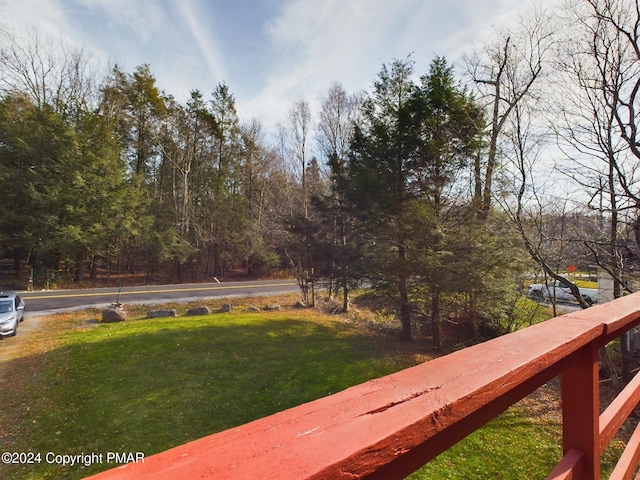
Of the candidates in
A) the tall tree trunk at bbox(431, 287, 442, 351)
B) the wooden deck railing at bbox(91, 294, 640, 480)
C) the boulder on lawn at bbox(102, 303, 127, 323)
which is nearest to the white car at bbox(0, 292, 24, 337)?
the boulder on lawn at bbox(102, 303, 127, 323)

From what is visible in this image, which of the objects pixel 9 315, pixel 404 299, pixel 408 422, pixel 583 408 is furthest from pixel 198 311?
pixel 408 422

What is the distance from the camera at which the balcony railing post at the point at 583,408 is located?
2.89 feet

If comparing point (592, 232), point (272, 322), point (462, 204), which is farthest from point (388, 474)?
point (272, 322)

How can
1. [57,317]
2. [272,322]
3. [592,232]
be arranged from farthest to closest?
[272,322] → [57,317] → [592,232]

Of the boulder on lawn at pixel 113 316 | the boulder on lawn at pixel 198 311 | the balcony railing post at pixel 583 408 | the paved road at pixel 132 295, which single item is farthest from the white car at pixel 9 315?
the balcony railing post at pixel 583 408

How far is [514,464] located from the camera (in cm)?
405

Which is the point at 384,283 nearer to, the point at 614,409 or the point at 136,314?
the point at 614,409

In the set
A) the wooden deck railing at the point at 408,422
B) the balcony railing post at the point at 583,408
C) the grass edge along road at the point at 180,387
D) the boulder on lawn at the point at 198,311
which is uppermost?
the wooden deck railing at the point at 408,422

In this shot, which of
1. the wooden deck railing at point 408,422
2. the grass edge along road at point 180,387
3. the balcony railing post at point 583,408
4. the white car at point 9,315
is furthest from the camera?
A: the white car at point 9,315

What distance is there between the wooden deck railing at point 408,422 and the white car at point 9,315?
1109cm

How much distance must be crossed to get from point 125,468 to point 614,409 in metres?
1.54

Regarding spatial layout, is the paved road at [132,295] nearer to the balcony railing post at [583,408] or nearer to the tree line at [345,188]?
the tree line at [345,188]

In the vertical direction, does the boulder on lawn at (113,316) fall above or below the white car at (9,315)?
below

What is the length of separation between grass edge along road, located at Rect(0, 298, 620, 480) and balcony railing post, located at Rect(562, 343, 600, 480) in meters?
3.71
